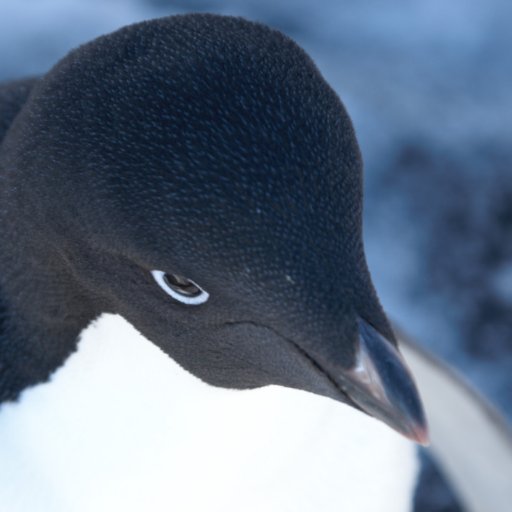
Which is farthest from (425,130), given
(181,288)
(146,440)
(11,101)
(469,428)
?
(181,288)

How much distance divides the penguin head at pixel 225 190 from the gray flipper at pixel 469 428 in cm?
69

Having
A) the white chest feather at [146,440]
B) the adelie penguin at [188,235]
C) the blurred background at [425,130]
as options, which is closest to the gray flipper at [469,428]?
the blurred background at [425,130]

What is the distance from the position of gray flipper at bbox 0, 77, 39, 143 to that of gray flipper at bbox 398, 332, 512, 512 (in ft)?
2.02

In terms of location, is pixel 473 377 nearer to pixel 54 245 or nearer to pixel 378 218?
pixel 378 218

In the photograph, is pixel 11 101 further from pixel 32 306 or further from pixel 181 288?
pixel 181 288

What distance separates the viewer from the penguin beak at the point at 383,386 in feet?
2.41

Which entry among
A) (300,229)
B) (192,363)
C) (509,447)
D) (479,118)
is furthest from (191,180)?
(479,118)

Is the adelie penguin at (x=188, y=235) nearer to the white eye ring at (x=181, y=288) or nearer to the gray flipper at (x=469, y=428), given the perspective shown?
the white eye ring at (x=181, y=288)

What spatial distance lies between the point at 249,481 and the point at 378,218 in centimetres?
96

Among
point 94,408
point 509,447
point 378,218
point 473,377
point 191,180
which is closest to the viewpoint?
point 191,180

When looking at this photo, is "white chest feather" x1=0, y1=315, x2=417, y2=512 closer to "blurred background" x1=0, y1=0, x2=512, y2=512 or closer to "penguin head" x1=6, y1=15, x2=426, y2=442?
"penguin head" x1=6, y1=15, x2=426, y2=442

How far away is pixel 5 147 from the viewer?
2.82 feet

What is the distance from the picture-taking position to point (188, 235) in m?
0.71

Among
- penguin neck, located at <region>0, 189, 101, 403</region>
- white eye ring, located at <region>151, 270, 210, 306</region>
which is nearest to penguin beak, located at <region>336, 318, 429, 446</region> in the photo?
white eye ring, located at <region>151, 270, 210, 306</region>
